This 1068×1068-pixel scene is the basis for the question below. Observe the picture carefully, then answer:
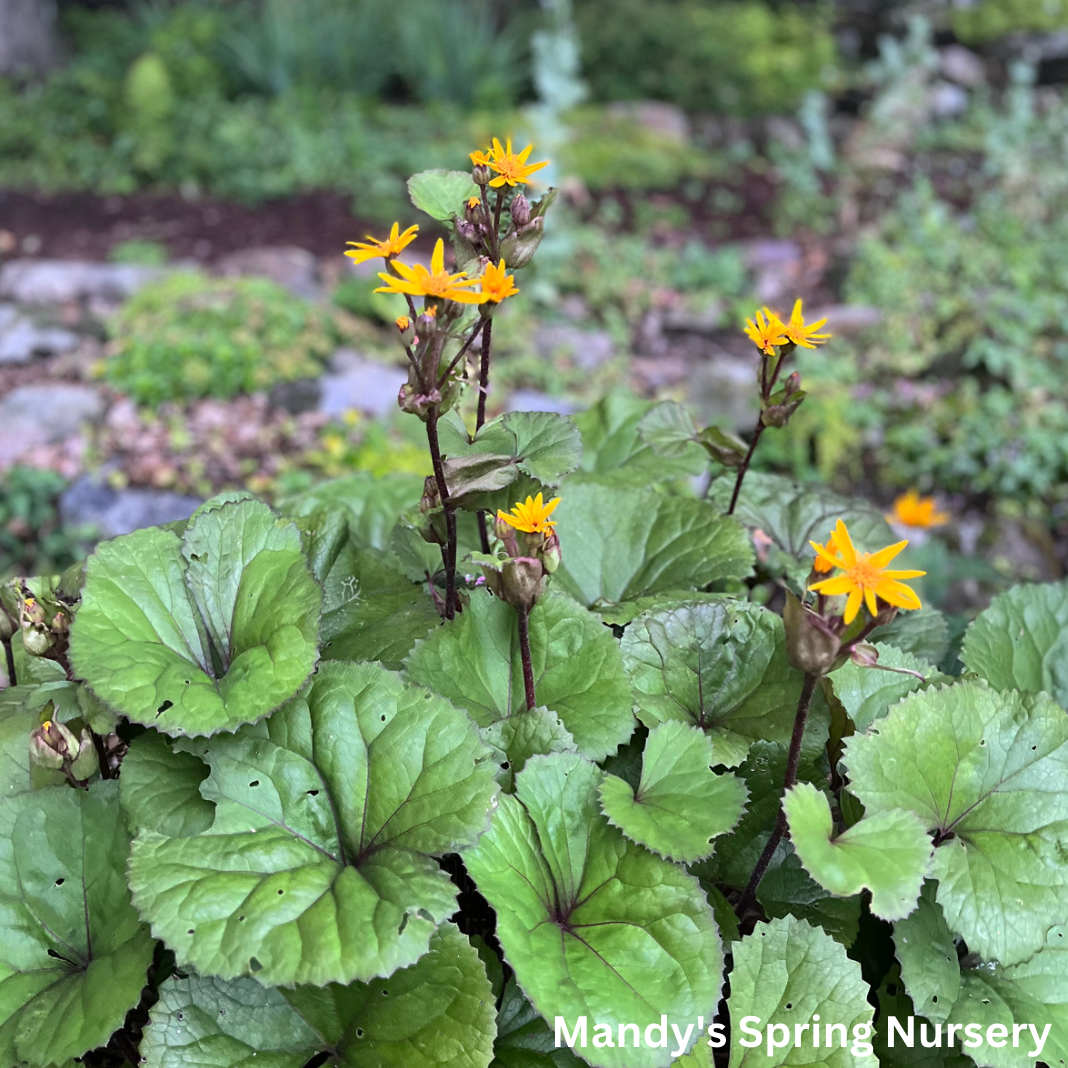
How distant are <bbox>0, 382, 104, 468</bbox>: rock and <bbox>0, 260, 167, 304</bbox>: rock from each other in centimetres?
108

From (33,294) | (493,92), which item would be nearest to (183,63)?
(493,92)

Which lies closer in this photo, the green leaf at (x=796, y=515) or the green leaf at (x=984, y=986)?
the green leaf at (x=984, y=986)

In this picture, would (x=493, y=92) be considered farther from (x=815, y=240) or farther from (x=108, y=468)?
(x=108, y=468)

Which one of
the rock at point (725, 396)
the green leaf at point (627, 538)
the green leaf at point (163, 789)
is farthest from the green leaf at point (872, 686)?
the rock at point (725, 396)

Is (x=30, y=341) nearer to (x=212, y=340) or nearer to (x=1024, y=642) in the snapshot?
(x=212, y=340)

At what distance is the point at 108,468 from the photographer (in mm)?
3748

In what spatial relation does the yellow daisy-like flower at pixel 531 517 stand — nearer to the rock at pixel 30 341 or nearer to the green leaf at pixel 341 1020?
the green leaf at pixel 341 1020

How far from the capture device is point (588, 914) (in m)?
0.99

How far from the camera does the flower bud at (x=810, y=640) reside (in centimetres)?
85

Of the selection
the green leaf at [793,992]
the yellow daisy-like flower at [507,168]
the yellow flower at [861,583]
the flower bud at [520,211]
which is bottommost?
the green leaf at [793,992]

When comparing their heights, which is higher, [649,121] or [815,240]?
[649,121]

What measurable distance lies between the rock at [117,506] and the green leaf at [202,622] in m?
2.54

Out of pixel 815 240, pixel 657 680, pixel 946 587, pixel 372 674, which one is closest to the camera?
pixel 372 674

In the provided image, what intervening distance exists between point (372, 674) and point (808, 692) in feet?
1.51
